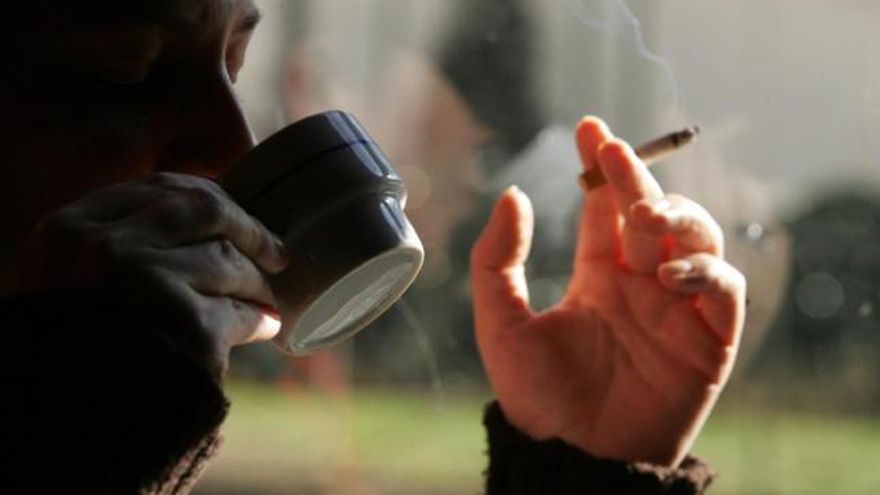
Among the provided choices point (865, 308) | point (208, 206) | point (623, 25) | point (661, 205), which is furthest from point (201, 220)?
point (865, 308)

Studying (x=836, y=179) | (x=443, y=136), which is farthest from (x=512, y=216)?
(x=836, y=179)

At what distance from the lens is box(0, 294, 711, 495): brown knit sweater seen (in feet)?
2.07

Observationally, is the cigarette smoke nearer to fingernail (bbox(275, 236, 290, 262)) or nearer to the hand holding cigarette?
the hand holding cigarette

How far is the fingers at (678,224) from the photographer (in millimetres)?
997

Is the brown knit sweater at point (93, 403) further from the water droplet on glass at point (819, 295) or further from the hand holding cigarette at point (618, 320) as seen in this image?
the water droplet on glass at point (819, 295)

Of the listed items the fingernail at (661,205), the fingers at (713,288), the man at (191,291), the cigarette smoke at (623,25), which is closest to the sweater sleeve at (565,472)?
the man at (191,291)

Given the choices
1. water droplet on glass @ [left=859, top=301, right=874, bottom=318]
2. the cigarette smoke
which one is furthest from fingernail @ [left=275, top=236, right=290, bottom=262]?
water droplet on glass @ [left=859, top=301, right=874, bottom=318]

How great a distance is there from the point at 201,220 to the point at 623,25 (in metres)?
0.61

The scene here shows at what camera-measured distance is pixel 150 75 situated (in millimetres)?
815

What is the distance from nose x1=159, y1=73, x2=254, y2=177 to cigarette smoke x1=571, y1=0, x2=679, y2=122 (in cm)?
46

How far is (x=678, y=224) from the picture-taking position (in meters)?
1.01

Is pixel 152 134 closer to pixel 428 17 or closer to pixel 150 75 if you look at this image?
pixel 150 75

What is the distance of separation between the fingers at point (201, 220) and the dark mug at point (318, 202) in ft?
0.08

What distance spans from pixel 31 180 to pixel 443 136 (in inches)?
21.7
